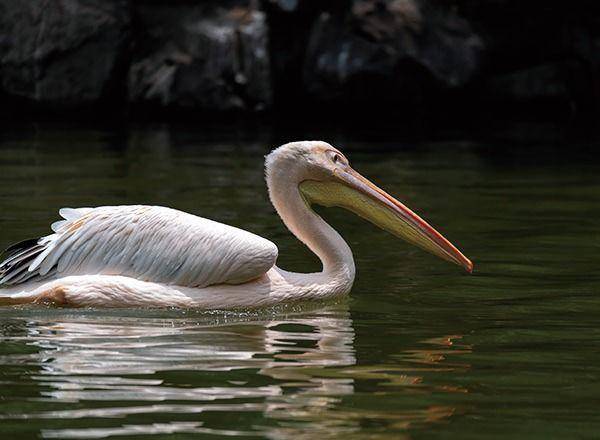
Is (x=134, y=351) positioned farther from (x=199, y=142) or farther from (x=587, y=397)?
(x=199, y=142)

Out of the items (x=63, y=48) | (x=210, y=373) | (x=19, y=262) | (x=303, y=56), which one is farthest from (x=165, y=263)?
(x=63, y=48)

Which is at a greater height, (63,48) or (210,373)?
(63,48)

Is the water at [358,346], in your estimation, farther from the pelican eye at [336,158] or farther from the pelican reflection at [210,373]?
the pelican eye at [336,158]

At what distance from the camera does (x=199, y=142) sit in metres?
14.0

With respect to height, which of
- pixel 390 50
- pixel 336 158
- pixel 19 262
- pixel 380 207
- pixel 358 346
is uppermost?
pixel 390 50

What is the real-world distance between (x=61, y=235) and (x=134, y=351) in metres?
1.09

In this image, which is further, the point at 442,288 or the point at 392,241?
the point at 392,241

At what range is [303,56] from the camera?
1639 cm

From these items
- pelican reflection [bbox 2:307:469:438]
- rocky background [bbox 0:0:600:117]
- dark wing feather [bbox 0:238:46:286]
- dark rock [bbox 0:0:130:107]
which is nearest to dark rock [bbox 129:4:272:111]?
rocky background [bbox 0:0:600:117]

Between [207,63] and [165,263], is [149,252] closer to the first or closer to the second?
[165,263]

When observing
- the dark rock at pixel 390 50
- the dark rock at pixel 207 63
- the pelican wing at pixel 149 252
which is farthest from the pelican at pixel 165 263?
the dark rock at pixel 207 63

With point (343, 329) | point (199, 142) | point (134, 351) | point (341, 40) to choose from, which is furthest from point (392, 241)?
point (341, 40)

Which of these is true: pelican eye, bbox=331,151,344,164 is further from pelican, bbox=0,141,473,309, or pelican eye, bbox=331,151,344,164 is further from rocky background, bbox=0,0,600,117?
rocky background, bbox=0,0,600,117

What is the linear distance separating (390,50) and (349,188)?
10.0 metres
